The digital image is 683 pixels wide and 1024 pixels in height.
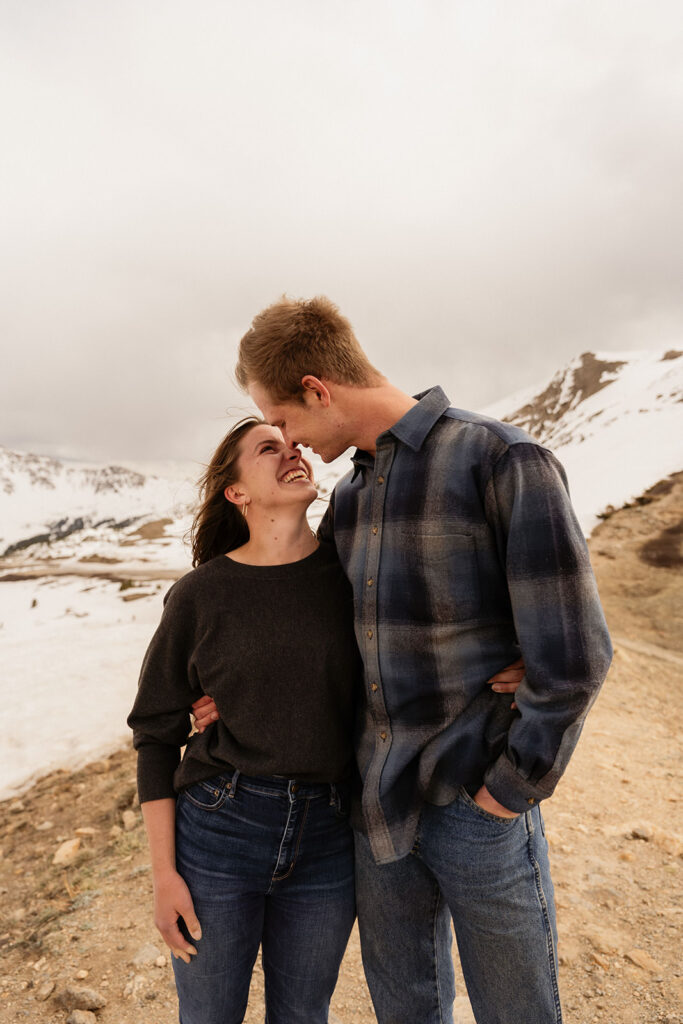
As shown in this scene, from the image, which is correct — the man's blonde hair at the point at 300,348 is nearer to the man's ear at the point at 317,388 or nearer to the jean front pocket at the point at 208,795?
the man's ear at the point at 317,388

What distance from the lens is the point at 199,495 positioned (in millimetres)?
3365

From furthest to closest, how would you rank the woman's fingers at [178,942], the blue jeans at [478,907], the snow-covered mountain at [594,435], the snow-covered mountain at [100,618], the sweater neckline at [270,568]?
the snow-covered mountain at [594,435], the snow-covered mountain at [100,618], the sweater neckline at [270,568], the woman's fingers at [178,942], the blue jeans at [478,907]

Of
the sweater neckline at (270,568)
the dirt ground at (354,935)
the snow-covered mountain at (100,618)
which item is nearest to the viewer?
the sweater neckline at (270,568)

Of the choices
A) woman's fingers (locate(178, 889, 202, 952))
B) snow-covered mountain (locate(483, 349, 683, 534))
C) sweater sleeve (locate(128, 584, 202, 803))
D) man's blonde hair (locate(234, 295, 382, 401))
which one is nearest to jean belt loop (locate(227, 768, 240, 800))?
sweater sleeve (locate(128, 584, 202, 803))

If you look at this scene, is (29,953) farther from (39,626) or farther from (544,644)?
(39,626)

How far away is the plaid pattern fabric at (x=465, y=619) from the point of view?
88.4 inches

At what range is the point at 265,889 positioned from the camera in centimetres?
268

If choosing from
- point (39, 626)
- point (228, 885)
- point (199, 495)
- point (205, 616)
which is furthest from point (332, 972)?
point (39, 626)

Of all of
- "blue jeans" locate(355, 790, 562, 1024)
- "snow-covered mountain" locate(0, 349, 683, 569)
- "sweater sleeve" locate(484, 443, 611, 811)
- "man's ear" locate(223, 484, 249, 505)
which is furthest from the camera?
"snow-covered mountain" locate(0, 349, 683, 569)

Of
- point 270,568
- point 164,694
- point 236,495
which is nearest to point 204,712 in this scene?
point 164,694

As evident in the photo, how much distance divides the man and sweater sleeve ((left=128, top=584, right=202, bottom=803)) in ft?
2.83

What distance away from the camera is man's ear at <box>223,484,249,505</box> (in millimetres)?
3133

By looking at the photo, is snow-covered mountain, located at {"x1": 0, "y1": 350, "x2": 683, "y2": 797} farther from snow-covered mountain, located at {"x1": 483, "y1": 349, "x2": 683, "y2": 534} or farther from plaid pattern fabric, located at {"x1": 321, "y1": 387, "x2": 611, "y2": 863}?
plaid pattern fabric, located at {"x1": 321, "y1": 387, "x2": 611, "y2": 863}

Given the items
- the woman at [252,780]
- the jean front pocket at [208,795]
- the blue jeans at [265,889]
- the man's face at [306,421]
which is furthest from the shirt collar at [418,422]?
the jean front pocket at [208,795]
